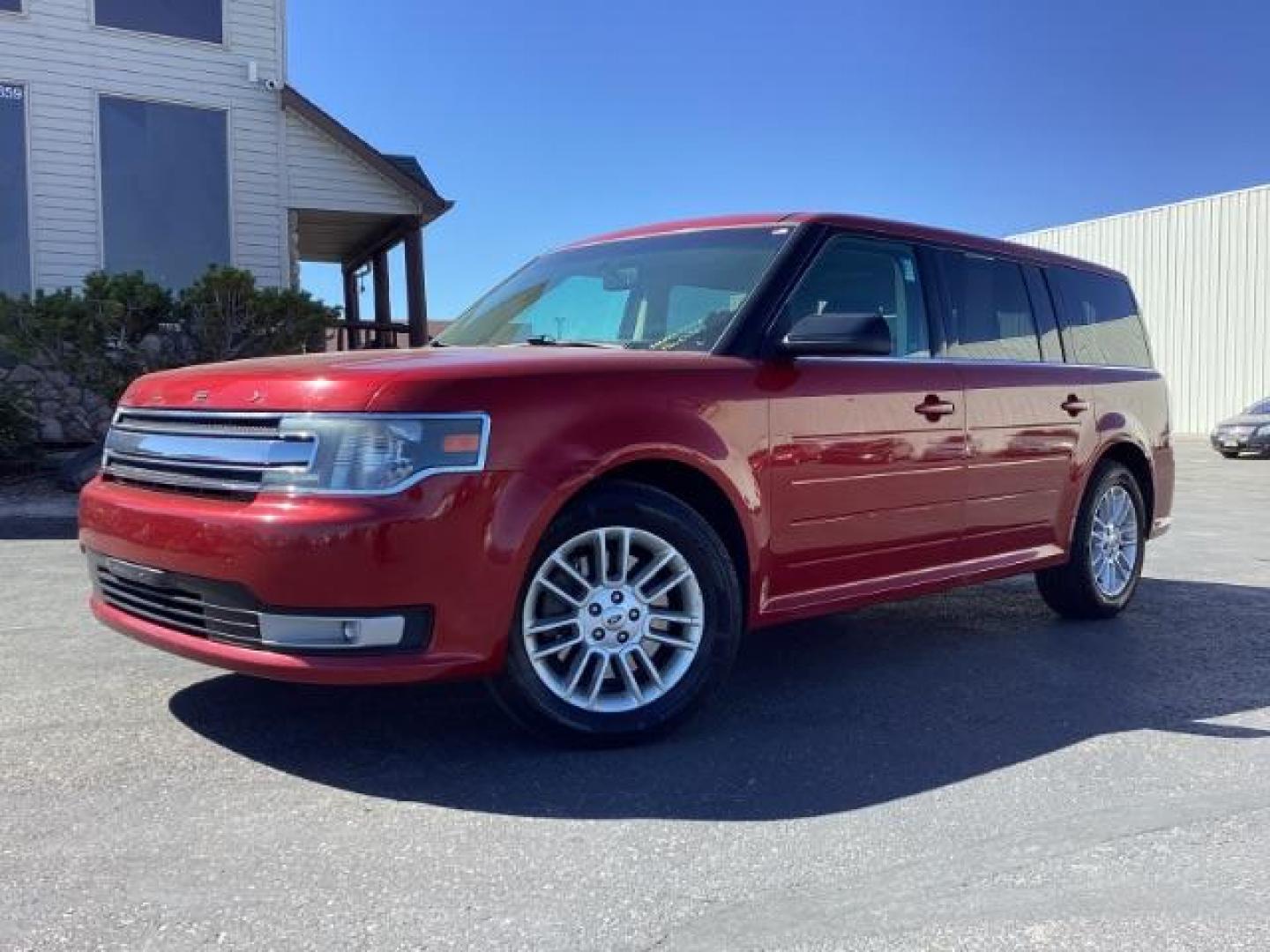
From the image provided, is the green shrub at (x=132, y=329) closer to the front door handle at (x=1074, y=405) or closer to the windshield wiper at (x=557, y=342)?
the windshield wiper at (x=557, y=342)

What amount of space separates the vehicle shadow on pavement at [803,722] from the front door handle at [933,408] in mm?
1084

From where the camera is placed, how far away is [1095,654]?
205 inches

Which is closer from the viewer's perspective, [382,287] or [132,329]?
[132,329]

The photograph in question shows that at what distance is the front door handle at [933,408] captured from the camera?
15.3ft

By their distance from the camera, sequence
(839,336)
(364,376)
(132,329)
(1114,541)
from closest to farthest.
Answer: (364,376) → (839,336) → (1114,541) → (132,329)

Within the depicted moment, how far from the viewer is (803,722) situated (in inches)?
159

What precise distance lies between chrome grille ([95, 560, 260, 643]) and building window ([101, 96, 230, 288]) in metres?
9.96

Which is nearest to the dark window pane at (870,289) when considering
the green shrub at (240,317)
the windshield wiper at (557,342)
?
the windshield wiper at (557,342)

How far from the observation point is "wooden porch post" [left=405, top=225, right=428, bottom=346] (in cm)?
1519

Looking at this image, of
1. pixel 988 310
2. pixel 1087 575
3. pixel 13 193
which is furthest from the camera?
pixel 13 193

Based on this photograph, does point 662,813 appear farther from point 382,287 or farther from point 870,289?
point 382,287

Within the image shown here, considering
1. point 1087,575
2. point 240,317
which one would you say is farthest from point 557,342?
point 240,317

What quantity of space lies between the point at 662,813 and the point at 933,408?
2.27 m

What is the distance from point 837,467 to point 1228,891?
76.3 inches
